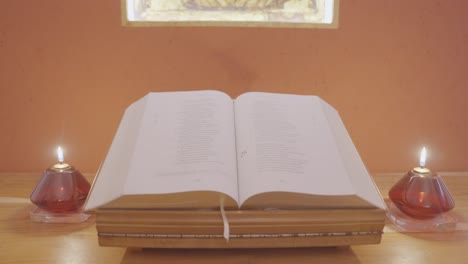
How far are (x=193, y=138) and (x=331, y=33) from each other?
63 centimetres

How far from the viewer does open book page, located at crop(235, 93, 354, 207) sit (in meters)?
0.69

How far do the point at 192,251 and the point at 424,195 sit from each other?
441 mm

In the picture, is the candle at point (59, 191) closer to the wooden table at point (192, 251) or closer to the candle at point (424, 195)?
the wooden table at point (192, 251)

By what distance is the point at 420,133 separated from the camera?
52.1 inches

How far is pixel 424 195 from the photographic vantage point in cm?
87

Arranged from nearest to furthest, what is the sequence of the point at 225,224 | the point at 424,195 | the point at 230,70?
the point at 225,224 → the point at 424,195 → the point at 230,70

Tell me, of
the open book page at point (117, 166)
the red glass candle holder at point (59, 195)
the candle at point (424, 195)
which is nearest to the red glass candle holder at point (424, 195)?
the candle at point (424, 195)

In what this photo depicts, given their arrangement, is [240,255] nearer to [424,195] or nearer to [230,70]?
[424,195]

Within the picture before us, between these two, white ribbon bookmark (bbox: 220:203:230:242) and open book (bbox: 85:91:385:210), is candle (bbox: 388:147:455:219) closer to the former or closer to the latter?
open book (bbox: 85:91:385:210)

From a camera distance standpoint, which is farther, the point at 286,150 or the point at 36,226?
the point at 36,226

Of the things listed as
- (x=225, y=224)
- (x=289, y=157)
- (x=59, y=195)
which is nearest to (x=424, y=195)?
(x=289, y=157)

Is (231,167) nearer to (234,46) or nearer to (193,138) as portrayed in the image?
(193,138)

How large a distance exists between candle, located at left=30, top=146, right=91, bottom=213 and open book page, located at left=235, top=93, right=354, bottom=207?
0.33 meters

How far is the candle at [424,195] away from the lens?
0.86 m
